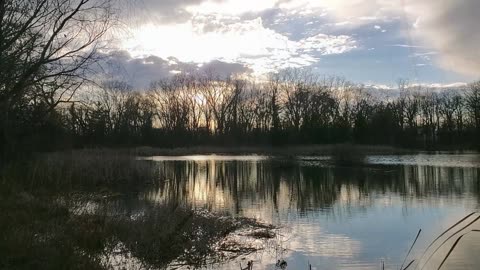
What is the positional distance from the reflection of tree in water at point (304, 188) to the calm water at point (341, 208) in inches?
1.3

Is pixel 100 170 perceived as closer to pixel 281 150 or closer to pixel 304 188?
pixel 304 188

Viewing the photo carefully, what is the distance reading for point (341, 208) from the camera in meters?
14.2

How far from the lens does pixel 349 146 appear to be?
41469 millimetres

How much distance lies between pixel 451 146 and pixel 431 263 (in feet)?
185

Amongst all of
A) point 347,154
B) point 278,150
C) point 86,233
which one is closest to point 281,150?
point 278,150

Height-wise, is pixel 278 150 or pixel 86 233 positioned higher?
pixel 278 150

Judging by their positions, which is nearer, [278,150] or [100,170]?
[100,170]

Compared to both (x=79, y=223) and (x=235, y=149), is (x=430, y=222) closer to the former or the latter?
(x=79, y=223)

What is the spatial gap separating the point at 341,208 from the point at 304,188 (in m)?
5.30

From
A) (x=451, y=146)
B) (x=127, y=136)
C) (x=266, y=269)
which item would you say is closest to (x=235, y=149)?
(x=127, y=136)

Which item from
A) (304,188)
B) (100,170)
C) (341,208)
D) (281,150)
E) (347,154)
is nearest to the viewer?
(341,208)

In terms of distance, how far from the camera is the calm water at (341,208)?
328 inches

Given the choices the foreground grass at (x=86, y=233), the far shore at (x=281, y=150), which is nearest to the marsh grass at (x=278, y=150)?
the far shore at (x=281, y=150)

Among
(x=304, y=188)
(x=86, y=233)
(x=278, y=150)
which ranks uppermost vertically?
(x=278, y=150)
